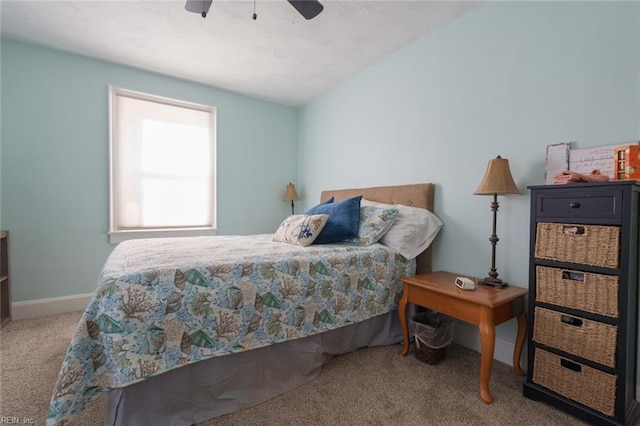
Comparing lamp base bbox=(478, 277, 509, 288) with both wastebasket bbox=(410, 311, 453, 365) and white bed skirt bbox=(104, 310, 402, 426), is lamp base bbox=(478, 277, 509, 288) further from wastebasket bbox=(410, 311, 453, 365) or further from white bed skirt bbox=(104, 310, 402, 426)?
white bed skirt bbox=(104, 310, 402, 426)

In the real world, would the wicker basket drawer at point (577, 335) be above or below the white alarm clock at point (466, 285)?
below

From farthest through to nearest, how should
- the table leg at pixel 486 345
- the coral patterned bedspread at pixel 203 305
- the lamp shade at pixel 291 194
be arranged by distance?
the lamp shade at pixel 291 194 < the table leg at pixel 486 345 < the coral patterned bedspread at pixel 203 305

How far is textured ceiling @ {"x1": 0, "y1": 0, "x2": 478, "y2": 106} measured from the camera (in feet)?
6.91

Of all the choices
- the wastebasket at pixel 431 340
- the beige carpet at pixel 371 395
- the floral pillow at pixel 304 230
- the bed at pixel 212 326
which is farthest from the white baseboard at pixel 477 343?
the floral pillow at pixel 304 230

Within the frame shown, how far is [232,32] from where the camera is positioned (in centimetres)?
238

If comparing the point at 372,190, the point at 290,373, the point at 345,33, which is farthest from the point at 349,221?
the point at 345,33

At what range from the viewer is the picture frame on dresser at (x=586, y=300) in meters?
1.25

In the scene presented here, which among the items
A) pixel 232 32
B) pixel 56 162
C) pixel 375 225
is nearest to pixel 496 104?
pixel 375 225

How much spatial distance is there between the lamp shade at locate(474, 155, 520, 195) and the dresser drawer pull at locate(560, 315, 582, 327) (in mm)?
720

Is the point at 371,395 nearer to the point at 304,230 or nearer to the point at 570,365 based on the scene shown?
the point at 570,365

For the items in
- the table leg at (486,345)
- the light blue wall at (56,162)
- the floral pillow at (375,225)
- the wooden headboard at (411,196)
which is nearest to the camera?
the table leg at (486,345)

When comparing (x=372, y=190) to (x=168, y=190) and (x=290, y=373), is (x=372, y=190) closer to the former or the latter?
(x=290, y=373)

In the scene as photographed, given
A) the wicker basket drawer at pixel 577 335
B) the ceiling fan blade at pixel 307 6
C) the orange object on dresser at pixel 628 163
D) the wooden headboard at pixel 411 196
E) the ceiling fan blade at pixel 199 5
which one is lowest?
the wicker basket drawer at pixel 577 335

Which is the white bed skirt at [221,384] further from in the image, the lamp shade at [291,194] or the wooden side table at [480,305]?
the lamp shade at [291,194]
